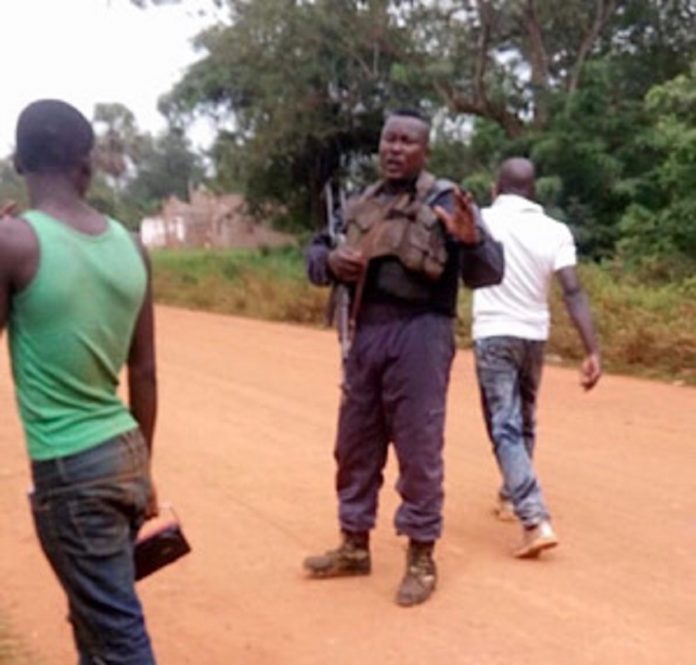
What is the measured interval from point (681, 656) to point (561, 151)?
54.4ft

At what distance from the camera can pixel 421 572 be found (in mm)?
5055

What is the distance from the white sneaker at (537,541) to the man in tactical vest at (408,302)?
21.4 inches

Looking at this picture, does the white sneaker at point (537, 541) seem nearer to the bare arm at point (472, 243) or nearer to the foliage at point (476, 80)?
the bare arm at point (472, 243)

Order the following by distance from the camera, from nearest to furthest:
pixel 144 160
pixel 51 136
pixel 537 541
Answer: pixel 51 136
pixel 537 541
pixel 144 160

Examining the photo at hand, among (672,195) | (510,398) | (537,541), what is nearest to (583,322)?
(510,398)

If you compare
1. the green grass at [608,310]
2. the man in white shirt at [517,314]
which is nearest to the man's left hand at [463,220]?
the man in white shirt at [517,314]

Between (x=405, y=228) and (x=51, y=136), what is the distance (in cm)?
196

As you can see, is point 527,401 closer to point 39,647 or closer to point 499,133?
point 39,647

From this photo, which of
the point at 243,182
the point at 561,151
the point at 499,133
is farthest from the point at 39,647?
the point at 243,182

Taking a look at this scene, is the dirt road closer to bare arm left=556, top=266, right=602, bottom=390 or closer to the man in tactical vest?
the man in tactical vest

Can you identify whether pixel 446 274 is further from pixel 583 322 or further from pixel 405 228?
pixel 583 322

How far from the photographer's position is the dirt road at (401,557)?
15.1ft

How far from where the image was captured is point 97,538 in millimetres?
3158

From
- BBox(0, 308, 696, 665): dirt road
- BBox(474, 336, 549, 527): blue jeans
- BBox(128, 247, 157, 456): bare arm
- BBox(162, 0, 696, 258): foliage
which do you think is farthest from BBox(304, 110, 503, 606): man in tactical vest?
BBox(162, 0, 696, 258): foliage
